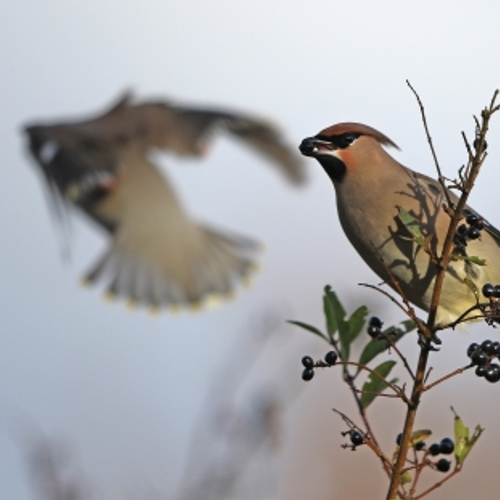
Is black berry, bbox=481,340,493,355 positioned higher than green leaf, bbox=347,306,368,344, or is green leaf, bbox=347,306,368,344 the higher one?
green leaf, bbox=347,306,368,344

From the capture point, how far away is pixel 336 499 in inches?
165

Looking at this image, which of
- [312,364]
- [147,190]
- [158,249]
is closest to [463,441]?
[312,364]

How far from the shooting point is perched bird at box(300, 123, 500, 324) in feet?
10.0

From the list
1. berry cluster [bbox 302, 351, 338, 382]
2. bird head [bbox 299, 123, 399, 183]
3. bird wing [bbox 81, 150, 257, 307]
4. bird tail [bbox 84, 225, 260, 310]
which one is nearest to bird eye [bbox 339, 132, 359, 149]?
bird head [bbox 299, 123, 399, 183]

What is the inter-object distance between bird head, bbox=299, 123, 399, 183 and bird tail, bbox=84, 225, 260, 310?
5078 mm

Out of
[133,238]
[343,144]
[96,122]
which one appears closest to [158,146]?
[96,122]

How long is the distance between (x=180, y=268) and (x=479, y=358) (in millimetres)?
6659

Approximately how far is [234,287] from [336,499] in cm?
445

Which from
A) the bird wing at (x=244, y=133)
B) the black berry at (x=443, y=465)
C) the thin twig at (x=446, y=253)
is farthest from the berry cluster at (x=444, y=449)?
the bird wing at (x=244, y=133)

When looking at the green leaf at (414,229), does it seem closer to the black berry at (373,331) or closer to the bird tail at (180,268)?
the black berry at (373,331)

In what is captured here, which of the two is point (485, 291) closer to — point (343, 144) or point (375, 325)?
point (375, 325)

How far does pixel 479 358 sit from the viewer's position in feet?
7.04

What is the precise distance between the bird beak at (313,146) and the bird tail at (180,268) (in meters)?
5.16

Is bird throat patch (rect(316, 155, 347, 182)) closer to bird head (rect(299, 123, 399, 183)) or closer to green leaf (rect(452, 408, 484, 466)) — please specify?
bird head (rect(299, 123, 399, 183))
